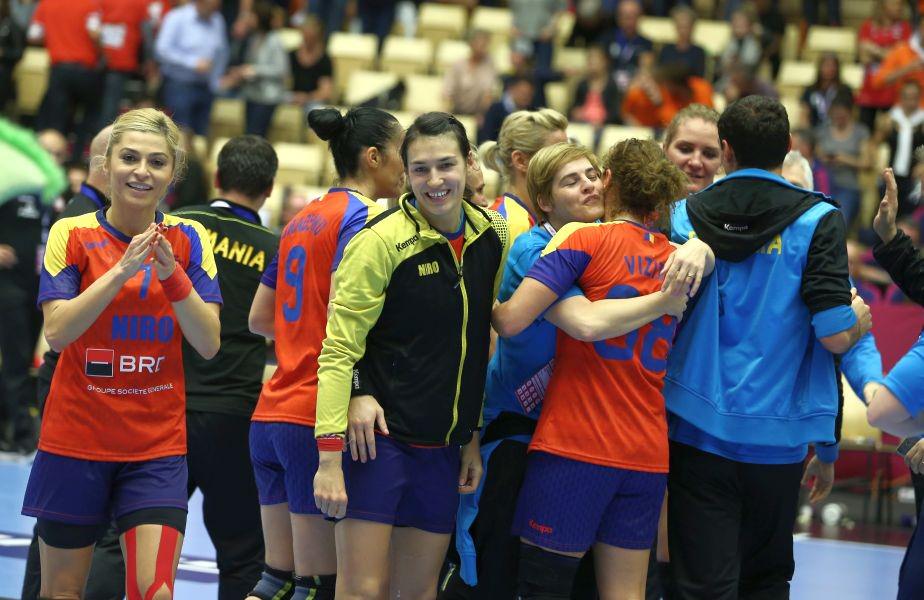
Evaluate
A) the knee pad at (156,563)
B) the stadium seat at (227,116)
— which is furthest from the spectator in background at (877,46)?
the knee pad at (156,563)

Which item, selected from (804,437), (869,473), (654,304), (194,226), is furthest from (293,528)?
(869,473)

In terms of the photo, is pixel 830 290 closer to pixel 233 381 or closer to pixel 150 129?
pixel 150 129

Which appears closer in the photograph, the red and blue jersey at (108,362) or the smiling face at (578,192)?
the red and blue jersey at (108,362)

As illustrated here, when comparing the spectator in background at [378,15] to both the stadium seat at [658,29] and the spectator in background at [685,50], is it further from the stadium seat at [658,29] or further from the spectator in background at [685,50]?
the spectator in background at [685,50]

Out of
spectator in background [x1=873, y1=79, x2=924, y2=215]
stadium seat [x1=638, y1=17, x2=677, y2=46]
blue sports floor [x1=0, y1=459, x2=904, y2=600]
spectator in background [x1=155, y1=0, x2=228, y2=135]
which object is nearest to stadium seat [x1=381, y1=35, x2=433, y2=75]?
spectator in background [x1=155, y1=0, x2=228, y2=135]

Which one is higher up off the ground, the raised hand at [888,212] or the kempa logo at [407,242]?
the raised hand at [888,212]

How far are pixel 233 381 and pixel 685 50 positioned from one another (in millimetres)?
8573

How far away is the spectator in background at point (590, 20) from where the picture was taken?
1388 centimetres

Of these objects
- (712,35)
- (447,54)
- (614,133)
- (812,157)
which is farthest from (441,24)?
(812,157)

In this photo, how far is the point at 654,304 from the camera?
12.4 feet

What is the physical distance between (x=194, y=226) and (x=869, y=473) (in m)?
5.66

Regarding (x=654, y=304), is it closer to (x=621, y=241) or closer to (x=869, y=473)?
(x=621, y=241)

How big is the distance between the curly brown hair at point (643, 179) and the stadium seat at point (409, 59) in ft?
34.1

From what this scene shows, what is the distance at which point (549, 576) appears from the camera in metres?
3.88
